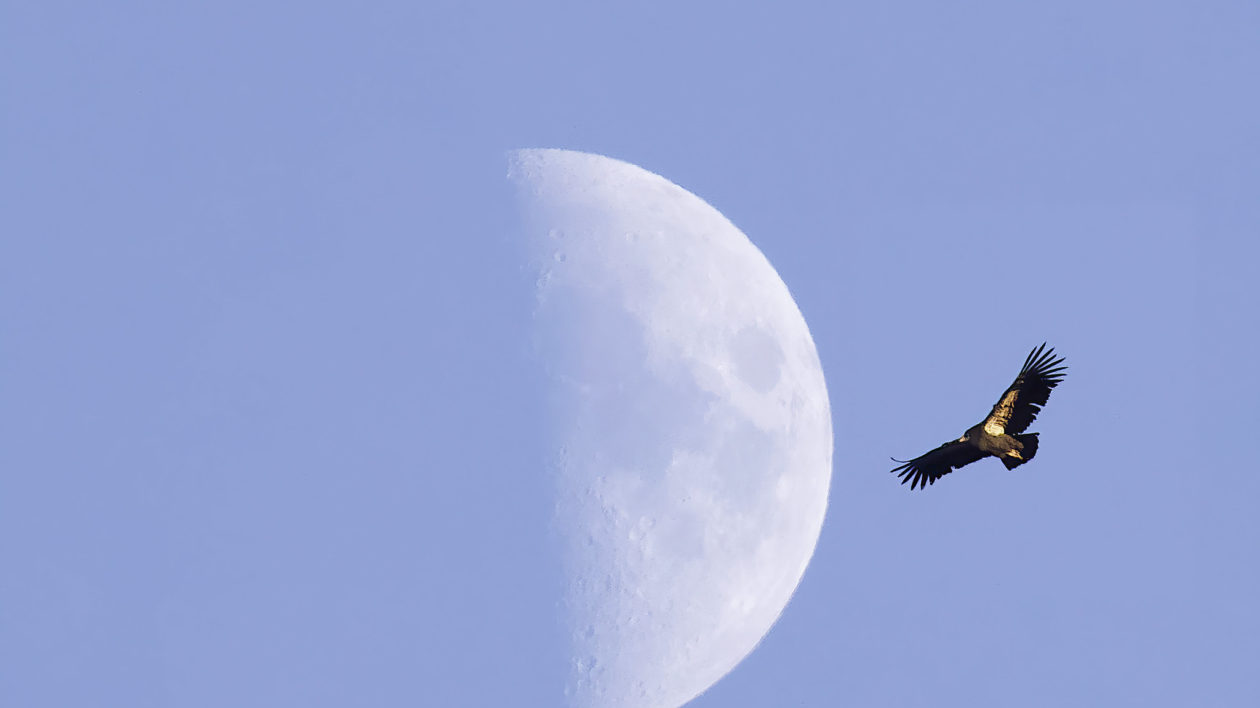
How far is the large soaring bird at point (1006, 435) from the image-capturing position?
36469 millimetres

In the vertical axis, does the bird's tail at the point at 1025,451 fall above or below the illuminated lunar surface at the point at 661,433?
below

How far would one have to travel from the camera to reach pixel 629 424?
124 feet

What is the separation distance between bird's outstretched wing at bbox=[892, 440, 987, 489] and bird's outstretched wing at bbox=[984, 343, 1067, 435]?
2.21 feet

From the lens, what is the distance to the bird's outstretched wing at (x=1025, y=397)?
Result: 119ft

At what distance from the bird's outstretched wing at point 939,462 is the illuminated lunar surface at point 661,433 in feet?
8.47

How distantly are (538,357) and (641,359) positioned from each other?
167 centimetres

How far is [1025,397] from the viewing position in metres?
36.7

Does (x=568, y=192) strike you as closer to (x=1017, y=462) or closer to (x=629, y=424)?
(x=629, y=424)

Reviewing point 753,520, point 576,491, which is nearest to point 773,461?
point 753,520

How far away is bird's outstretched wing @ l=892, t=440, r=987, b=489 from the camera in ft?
124

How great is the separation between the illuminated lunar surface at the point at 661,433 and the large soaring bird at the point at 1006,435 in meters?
2.73

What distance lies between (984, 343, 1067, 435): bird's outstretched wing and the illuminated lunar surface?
406cm

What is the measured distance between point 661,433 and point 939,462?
4.46 m

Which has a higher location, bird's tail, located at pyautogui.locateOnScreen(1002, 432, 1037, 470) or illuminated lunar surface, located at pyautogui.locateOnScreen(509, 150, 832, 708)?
illuminated lunar surface, located at pyautogui.locateOnScreen(509, 150, 832, 708)
